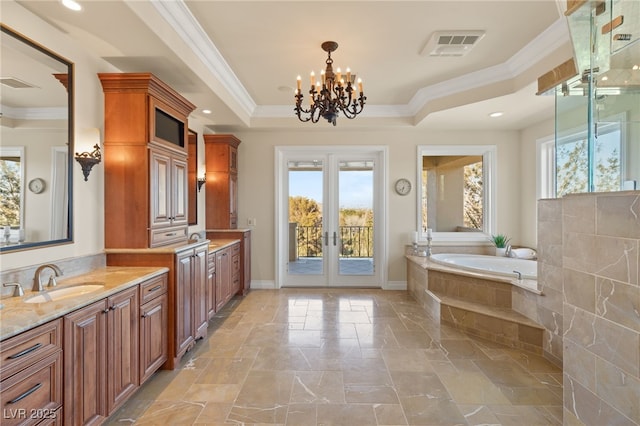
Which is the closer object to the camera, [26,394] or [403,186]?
[26,394]

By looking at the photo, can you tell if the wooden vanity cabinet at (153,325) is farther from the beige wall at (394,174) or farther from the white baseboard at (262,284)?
the white baseboard at (262,284)

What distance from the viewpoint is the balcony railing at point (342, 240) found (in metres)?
5.64

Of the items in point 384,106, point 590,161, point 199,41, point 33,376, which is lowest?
point 33,376

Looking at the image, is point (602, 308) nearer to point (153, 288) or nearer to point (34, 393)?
point (34, 393)

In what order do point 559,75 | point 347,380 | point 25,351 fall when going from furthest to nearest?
1. point 347,380
2. point 559,75
3. point 25,351

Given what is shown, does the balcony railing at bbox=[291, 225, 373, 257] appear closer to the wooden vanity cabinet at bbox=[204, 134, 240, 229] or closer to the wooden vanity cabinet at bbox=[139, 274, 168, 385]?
the wooden vanity cabinet at bbox=[204, 134, 240, 229]

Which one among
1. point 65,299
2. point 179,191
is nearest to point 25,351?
point 65,299

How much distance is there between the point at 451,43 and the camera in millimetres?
3104

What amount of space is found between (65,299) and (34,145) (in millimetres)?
1087

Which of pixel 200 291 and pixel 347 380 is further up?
pixel 200 291

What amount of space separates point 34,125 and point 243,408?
240cm

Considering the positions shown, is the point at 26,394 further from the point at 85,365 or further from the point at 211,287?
the point at 211,287

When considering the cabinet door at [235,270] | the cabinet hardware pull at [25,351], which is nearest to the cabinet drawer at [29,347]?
the cabinet hardware pull at [25,351]

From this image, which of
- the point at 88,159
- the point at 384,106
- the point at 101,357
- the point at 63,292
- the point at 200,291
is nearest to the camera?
the point at 101,357
